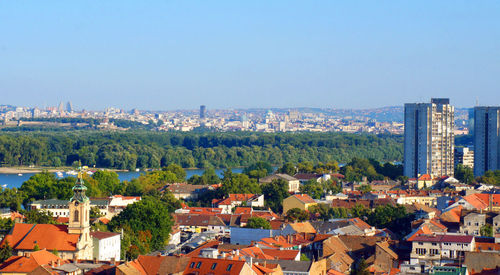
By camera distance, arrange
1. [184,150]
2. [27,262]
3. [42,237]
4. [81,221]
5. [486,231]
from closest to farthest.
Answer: [27,262], [81,221], [42,237], [486,231], [184,150]

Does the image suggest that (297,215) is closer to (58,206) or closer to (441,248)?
(58,206)

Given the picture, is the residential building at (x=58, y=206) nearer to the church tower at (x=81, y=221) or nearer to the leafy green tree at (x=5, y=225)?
the leafy green tree at (x=5, y=225)

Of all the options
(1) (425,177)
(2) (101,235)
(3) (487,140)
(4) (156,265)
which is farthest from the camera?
(3) (487,140)

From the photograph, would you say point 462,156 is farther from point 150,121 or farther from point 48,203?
point 150,121

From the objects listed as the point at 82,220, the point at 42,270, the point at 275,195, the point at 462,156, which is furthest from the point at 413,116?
the point at 42,270

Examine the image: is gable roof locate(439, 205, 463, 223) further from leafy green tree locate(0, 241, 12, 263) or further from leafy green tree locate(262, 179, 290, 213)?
leafy green tree locate(0, 241, 12, 263)

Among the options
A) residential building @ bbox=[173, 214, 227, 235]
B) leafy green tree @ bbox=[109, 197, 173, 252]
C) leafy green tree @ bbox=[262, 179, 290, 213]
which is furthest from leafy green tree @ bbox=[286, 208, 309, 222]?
leafy green tree @ bbox=[262, 179, 290, 213]

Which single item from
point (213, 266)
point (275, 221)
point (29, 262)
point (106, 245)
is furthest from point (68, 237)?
point (275, 221)
